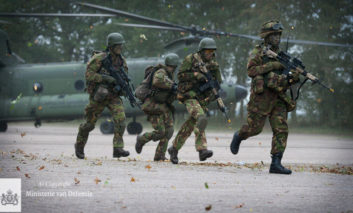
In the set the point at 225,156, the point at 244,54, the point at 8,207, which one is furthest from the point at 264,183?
the point at 244,54

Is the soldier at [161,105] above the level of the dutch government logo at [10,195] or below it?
above

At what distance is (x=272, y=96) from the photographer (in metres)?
7.91

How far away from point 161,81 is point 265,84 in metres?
2.06

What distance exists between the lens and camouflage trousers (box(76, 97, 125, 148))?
9.19 meters

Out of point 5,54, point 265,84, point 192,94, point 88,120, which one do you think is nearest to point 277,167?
point 265,84

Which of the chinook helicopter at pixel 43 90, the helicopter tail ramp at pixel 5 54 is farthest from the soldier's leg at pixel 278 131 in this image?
the helicopter tail ramp at pixel 5 54

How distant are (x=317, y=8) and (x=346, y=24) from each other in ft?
9.05

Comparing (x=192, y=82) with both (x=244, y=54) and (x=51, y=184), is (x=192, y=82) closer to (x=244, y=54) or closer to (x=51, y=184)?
(x=51, y=184)

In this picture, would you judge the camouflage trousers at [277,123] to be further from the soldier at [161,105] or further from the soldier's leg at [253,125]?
the soldier at [161,105]

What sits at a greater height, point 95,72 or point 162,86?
point 95,72

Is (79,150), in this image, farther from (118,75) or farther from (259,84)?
(259,84)

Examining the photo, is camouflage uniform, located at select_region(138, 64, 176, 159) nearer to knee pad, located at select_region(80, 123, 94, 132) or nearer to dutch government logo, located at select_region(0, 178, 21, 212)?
knee pad, located at select_region(80, 123, 94, 132)

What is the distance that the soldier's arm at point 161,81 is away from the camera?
9.39m

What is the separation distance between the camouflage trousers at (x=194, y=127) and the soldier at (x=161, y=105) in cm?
49
